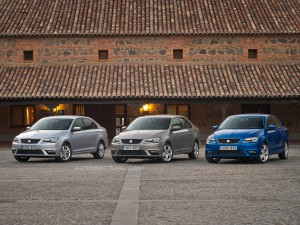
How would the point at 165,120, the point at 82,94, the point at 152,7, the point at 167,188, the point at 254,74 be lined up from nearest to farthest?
the point at 167,188, the point at 165,120, the point at 82,94, the point at 254,74, the point at 152,7

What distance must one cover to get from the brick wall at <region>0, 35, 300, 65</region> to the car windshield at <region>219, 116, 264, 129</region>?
1783 cm

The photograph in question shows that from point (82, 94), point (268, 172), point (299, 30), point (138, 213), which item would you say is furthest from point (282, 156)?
point (299, 30)

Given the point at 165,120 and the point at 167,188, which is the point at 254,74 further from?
the point at 167,188

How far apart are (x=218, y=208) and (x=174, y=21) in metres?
30.1

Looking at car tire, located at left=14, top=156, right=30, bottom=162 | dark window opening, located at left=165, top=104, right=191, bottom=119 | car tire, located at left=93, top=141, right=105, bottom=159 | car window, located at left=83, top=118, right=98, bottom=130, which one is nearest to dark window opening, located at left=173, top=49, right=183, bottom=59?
dark window opening, located at left=165, top=104, right=191, bottom=119

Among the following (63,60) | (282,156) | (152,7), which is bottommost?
(282,156)

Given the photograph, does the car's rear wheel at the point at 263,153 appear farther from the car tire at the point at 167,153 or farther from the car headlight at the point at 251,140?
the car tire at the point at 167,153

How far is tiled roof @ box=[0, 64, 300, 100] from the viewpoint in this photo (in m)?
34.8

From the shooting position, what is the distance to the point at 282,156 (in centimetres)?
2177

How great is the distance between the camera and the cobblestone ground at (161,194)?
9.03 metres

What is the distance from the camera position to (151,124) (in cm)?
2167

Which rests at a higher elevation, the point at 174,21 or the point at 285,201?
the point at 174,21

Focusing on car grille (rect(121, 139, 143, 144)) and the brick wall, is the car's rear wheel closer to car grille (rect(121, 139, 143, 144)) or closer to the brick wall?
car grille (rect(121, 139, 143, 144))

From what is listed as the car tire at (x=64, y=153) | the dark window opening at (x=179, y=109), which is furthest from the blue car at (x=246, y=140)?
the dark window opening at (x=179, y=109)
